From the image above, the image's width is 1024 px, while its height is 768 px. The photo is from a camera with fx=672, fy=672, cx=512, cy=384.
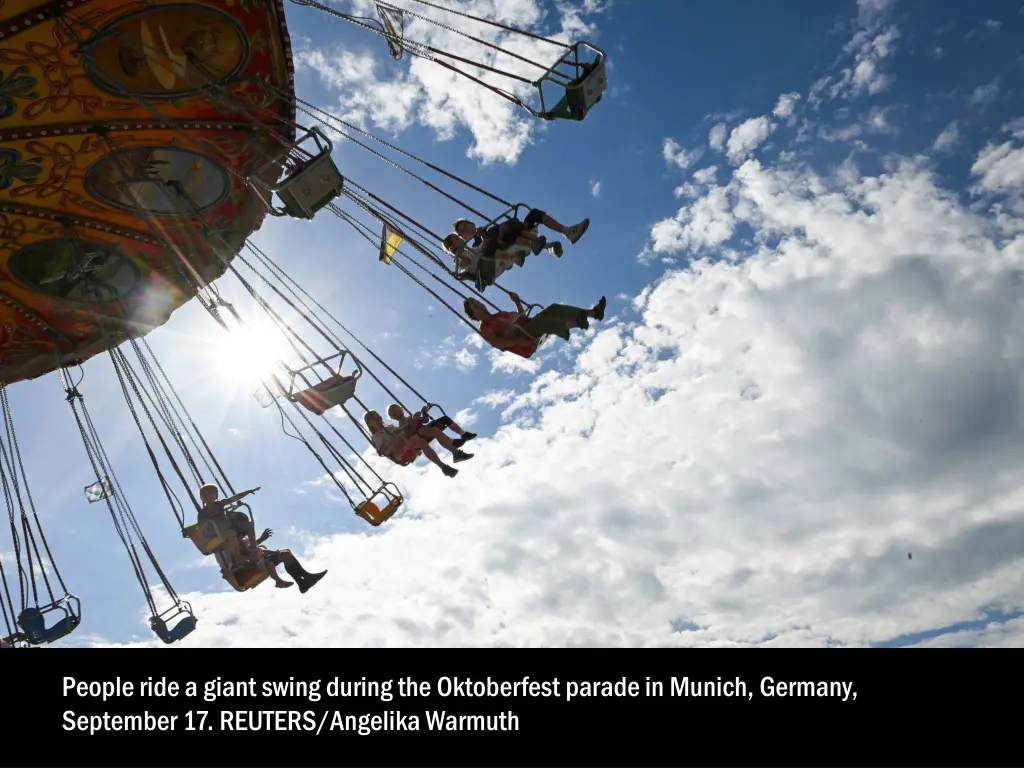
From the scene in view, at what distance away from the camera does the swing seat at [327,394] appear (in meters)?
8.74

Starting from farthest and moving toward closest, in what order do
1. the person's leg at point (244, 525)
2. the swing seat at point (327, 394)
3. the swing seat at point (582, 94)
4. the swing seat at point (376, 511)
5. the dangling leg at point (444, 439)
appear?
the person's leg at point (244, 525) → the swing seat at point (376, 511) → the dangling leg at point (444, 439) → the swing seat at point (327, 394) → the swing seat at point (582, 94)

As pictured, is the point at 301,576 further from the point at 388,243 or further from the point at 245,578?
the point at 388,243

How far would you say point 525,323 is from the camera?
8344 millimetres

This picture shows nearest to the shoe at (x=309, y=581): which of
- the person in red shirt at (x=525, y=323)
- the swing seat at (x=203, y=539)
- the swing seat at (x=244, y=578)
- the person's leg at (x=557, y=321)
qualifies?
the swing seat at (x=244, y=578)

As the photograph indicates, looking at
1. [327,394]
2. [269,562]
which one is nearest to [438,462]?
[327,394]

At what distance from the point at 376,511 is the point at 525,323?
3506 mm

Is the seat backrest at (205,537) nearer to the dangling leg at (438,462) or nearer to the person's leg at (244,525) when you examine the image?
the person's leg at (244,525)

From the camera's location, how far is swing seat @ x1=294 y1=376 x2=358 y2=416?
8.74 meters

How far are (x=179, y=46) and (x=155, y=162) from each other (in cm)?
181

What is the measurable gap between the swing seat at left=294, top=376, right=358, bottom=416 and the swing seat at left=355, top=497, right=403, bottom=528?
152cm

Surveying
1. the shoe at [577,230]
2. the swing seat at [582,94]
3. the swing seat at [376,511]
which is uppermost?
the swing seat at [582,94]

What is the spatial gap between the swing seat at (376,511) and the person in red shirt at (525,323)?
2.85 meters

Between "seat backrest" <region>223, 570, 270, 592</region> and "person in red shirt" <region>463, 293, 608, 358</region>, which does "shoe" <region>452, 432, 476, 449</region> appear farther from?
"seat backrest" <region>223, 570, 270, 592</region>

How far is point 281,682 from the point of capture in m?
5.65
